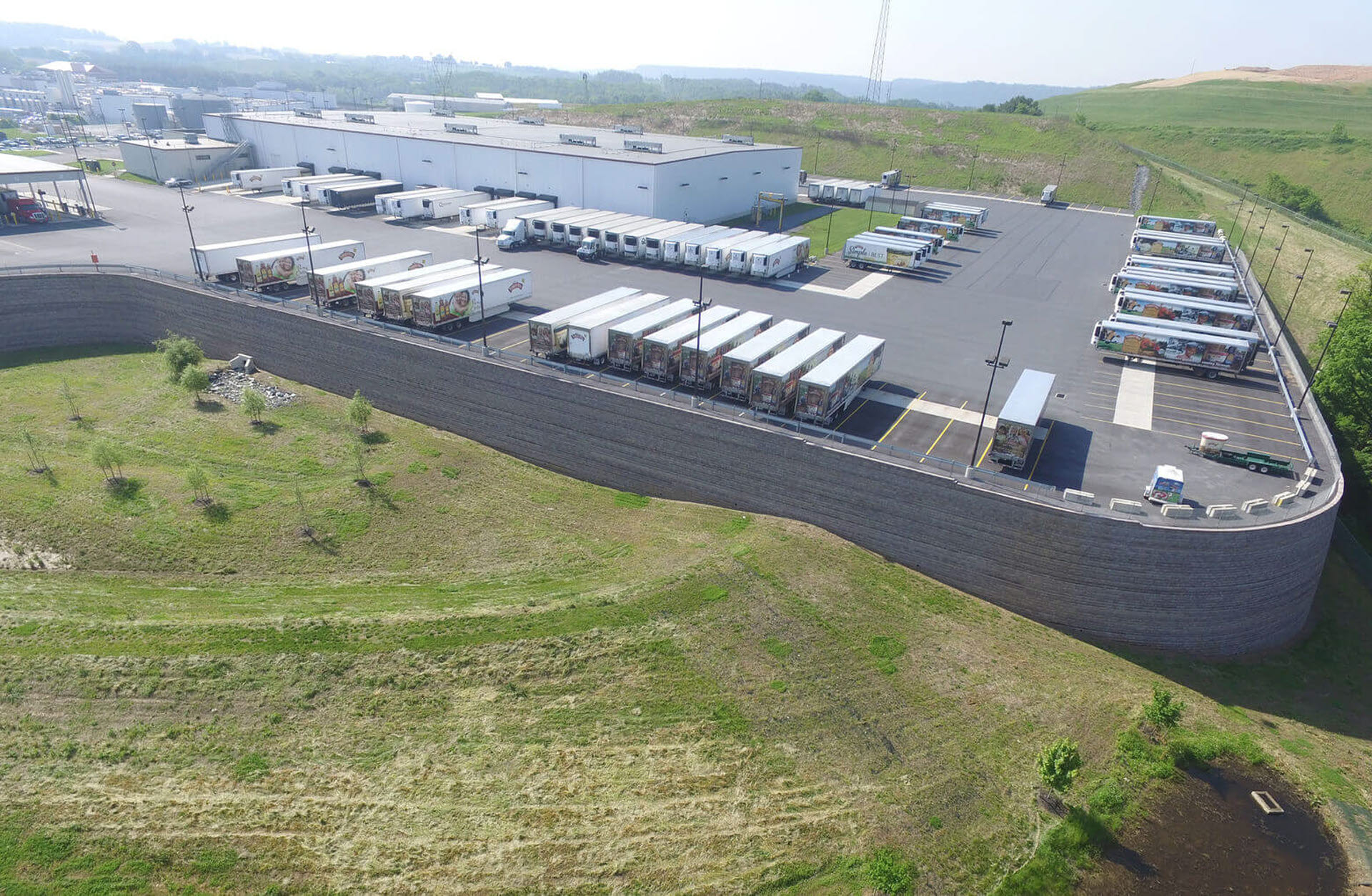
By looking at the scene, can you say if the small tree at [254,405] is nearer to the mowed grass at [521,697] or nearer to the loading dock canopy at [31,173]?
the mowed grass at [521,697]

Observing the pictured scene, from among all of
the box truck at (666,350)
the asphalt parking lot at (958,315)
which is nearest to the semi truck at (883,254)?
the asphalt parking lot at (958,315)

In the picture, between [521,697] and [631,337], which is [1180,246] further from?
[521,697]

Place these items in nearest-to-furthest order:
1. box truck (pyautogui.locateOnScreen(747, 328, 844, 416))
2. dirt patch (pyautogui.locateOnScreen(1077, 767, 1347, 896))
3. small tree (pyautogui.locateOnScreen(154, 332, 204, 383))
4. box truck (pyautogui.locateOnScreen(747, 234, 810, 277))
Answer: dirt patch (pyautogui.locateOnScreen(1077, 767, 1347, 896)) → box truck (pyautogui.locateOnScreen(747, 328, 844, 416)) → small tree (pyautogui.locateOnScreen(154, 332, 204, 383)) → box truck (pyautogui.locateOnScreen(747, 234, 810, 277))

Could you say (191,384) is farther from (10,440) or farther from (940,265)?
(940,265)

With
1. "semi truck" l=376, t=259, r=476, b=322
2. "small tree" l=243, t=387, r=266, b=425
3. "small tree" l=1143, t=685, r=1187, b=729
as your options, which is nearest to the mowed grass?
"small tree" l=1143, t=685, r=1187, b=729

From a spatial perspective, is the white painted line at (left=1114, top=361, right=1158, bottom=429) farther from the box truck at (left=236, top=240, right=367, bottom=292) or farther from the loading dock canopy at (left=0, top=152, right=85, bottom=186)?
the loading dock canopy at (left=0, top=152, right=85, bottom=186)

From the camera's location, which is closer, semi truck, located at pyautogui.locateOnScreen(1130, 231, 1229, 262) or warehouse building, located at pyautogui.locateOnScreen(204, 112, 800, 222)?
semi truck, located at pyautogui.locateOnScreen(1130, 231, 1229, 262)

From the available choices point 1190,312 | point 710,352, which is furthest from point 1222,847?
point 1190,312
